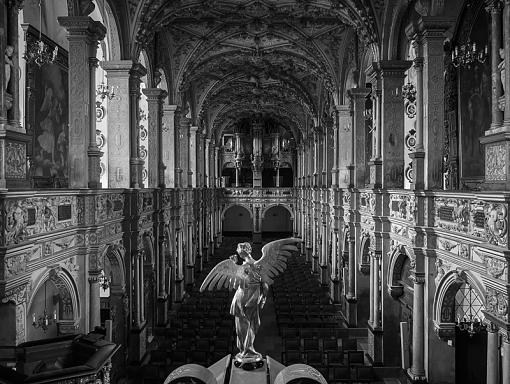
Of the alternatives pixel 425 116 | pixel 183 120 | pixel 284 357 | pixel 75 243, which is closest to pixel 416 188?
pixel 425 116

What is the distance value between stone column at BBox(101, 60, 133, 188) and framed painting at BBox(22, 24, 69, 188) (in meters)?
2.45

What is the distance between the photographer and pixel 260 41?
22.8m

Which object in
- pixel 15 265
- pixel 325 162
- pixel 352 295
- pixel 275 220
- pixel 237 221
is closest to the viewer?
pixel 15 265

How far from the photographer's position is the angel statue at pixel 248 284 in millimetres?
7336

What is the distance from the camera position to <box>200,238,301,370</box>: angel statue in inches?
289

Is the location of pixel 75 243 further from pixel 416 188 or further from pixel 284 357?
pixel 416 188

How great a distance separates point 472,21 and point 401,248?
7.25m

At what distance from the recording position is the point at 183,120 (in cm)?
2598

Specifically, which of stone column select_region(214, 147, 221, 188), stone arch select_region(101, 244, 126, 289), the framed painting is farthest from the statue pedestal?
stone column select_region(214, 147, 221, 188)

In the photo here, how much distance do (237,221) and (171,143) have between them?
93.9 ft

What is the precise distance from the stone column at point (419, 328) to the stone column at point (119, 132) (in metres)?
8.46

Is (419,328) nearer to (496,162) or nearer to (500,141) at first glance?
(496,162)

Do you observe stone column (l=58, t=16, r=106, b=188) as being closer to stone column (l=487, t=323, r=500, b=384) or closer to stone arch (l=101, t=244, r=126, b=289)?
stone arch (l=101, t=244, r=126, b=289)

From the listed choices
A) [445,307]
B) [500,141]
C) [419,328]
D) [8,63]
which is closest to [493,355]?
[445,307]
